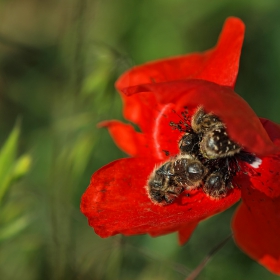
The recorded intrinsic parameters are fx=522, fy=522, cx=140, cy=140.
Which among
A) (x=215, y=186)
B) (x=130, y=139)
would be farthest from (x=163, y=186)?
(x=130, y=139)

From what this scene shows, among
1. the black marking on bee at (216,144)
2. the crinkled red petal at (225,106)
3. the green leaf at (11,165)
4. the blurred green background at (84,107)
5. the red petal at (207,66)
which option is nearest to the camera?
the crinkled red petal at (225,106)

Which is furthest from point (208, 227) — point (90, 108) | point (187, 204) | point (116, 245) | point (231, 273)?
point (187, 204)

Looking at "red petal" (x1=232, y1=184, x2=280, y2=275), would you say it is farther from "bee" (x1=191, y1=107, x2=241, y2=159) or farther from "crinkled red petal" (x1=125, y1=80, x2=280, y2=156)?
"crinkled red petal" (x1=125, y1=80, x2=280, y2=156)

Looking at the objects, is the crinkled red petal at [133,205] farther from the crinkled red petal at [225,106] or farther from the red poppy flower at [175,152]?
the crinkled red petal at [225,106]

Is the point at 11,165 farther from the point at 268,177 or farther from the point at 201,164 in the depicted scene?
the point at 268,177

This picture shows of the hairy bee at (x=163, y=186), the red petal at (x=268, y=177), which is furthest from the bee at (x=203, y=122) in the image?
the red petal at (x=268, y=177)

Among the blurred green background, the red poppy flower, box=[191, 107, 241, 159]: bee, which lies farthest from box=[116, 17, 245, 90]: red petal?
box=[191, 107, 241, 159]: bee
